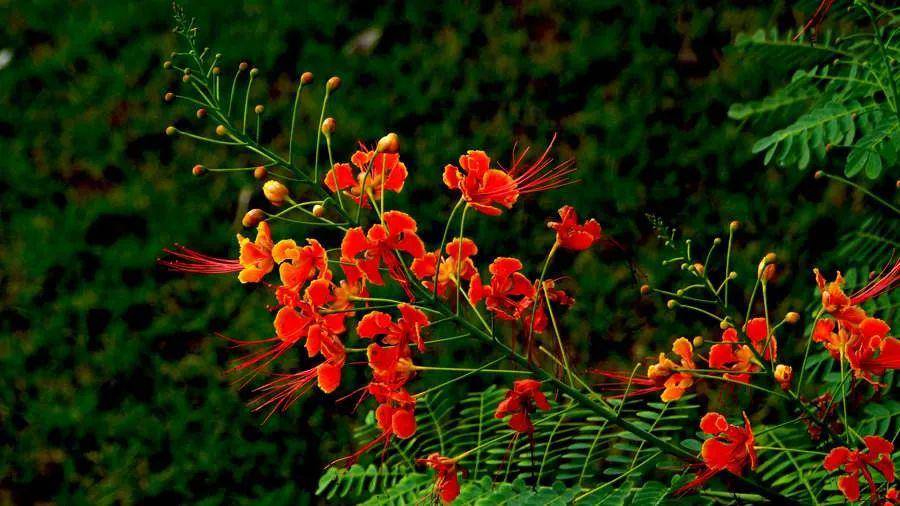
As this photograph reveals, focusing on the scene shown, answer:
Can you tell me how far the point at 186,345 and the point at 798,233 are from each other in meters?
2.06

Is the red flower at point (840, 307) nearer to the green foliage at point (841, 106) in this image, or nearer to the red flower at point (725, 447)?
the red flower at point (725, 447)

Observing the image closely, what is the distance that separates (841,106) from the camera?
2.06 meters

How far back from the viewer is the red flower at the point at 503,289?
1.45 metres

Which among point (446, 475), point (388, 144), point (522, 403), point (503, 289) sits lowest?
point (446, 475)

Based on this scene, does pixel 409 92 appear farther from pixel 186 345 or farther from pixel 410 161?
pixel 186 345

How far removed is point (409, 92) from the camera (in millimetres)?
3371

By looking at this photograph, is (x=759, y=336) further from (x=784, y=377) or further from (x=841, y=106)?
(x=841, y=106)

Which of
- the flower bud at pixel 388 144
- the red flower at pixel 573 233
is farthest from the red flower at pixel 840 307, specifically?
the flower bud at pixel 388 144

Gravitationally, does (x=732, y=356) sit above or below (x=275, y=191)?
below

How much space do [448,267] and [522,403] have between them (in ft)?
0.77

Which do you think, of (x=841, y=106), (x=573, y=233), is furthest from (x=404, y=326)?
(x=841, y=106)

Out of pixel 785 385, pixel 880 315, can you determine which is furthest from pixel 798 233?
pixel 785 385

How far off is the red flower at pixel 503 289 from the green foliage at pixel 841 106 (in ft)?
2.34

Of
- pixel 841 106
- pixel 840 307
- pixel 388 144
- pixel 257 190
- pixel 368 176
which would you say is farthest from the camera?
pixel 257 190
